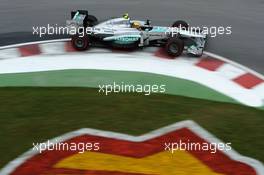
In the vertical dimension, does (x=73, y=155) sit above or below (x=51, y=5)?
below

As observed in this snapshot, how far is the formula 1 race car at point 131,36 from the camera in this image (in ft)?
36.3

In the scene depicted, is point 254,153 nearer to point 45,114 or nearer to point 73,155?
point 73,155

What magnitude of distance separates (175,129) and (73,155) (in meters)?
1.76

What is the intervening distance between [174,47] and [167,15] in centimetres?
238

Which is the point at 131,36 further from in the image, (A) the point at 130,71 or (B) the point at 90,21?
(B) the point at 90,21

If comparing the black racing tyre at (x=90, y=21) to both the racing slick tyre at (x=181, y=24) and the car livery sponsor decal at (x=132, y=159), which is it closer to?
the racing slick tyre at (x=181, y=24)

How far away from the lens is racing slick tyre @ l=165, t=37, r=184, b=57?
35.6 feet

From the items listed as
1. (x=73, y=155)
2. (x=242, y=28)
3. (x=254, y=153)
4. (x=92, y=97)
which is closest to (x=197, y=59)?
(x=242, y=28)

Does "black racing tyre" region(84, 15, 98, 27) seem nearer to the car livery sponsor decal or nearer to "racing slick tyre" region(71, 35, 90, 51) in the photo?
"racing slick tyre" region(71, 35, 90, 51)

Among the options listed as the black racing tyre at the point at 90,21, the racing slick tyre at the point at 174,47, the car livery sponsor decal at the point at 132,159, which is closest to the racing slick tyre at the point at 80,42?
the black racing tyre at the point at 90,21

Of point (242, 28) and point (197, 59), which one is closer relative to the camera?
point (197, 59)

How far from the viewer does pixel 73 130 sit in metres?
8.35

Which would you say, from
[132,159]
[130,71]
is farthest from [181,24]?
[132,159]

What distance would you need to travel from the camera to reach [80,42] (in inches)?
445
